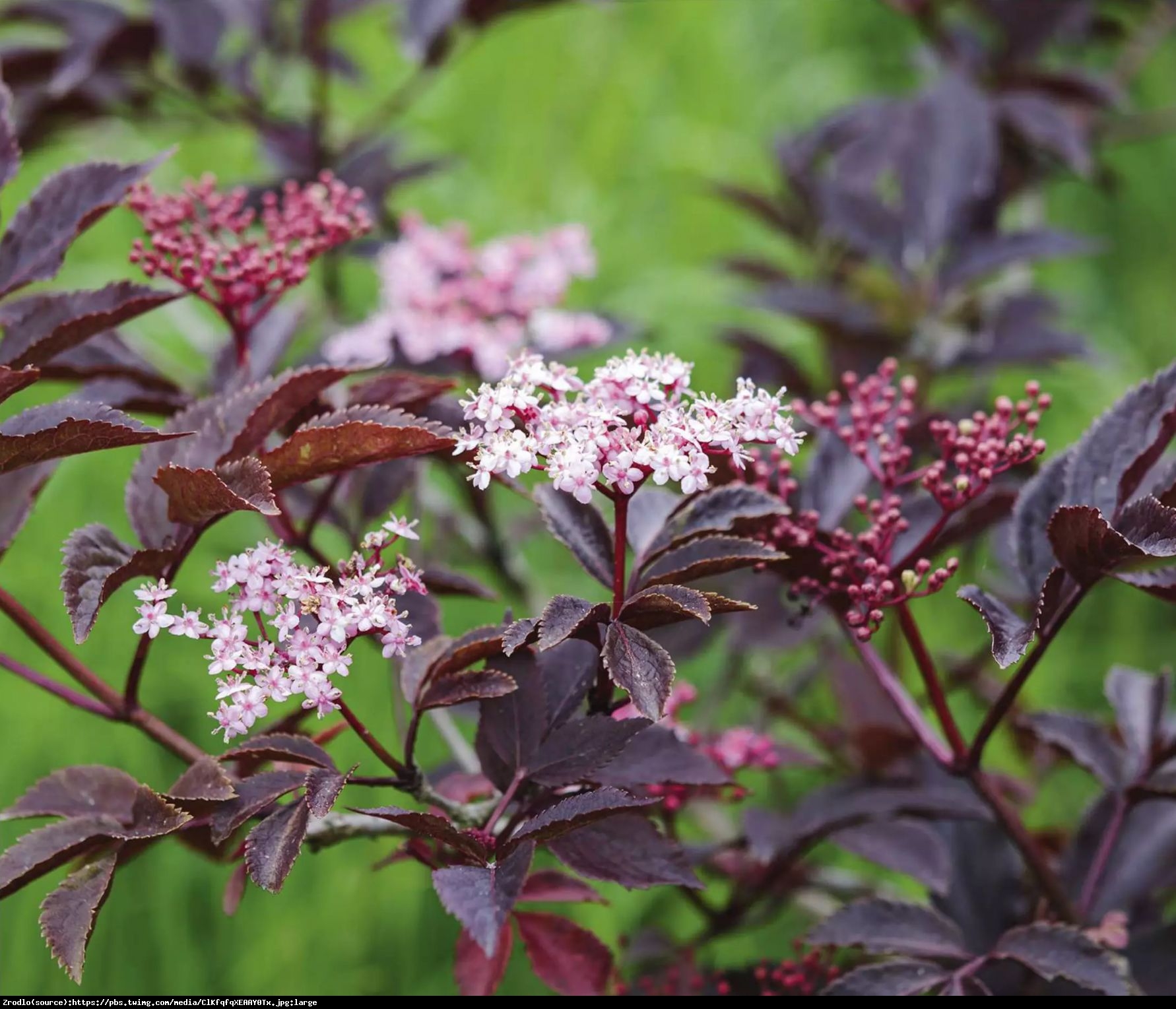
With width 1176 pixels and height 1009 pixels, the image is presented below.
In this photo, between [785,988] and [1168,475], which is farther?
[785,988]

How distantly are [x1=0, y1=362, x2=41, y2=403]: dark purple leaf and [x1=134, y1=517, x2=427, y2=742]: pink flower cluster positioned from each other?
0.16m

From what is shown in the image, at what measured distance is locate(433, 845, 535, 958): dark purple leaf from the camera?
2.38 feet

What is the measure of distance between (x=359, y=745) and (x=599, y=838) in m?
1.43

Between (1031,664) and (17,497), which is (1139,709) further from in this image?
(17,497)

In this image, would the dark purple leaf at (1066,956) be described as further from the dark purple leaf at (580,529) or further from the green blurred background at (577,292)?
the green blurred background at (577,292)

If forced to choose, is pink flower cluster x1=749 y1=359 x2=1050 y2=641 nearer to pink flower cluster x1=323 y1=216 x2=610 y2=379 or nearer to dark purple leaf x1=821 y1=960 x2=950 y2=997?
dark purple leaf x1=821 y1=960 x2=950 y2=997

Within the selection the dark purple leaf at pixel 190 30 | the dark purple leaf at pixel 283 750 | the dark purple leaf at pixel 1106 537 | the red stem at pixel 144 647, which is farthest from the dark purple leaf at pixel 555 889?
the dark purple leaf at pixel 190 30

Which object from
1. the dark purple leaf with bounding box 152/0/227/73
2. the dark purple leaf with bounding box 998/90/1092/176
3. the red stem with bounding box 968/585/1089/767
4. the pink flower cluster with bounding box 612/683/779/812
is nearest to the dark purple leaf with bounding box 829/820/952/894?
the pink flower cluster with bounding box 612/683/779/812

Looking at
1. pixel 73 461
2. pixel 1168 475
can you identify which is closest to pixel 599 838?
pixel 1168 475

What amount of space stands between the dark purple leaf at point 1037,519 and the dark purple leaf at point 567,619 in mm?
391

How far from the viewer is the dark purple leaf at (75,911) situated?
2.58 ft

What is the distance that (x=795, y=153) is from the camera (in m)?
2.10

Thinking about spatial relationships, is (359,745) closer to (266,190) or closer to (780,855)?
(266,190)

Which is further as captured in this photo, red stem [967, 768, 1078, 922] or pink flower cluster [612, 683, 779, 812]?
pink flower cluster [612, 683, 779, 812]
